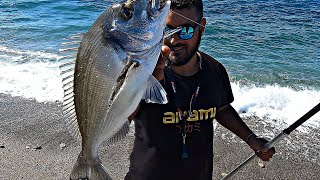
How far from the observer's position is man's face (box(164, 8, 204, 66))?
2.45 meters

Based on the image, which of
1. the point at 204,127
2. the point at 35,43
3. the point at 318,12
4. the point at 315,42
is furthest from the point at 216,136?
the point at 318,12

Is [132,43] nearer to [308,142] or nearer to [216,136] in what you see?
Answer: [216,136]

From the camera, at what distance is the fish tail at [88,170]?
2.10 metres

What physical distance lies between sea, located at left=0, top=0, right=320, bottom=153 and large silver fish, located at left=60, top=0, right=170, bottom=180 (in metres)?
4.28

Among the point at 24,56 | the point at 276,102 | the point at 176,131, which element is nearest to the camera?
the point at 176,131

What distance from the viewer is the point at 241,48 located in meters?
11.0

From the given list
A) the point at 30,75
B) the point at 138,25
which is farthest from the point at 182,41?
the point at 30,75

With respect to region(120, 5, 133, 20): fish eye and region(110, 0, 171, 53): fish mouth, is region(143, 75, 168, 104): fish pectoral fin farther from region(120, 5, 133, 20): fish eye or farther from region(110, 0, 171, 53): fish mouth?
region(120, 5, 133, 20): fish eye

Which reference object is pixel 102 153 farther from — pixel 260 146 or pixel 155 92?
pixel 155 92

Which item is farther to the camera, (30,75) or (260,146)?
(30,75)

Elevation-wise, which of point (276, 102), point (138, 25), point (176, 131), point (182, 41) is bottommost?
point (276, 102)

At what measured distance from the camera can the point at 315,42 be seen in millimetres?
11172

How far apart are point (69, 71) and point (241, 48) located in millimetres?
9424

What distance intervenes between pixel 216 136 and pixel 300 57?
18.4ft
